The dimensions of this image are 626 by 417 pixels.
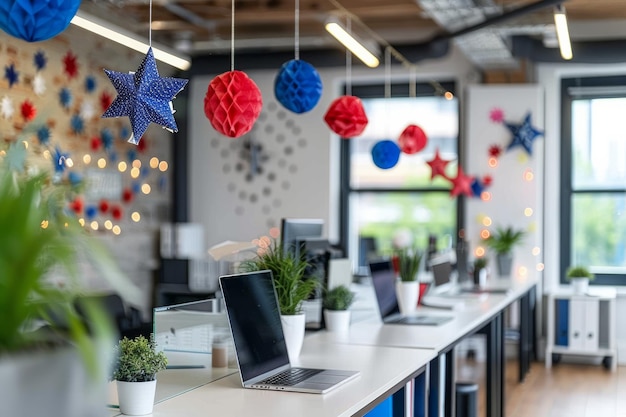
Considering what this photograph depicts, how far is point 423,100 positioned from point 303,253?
5.64m

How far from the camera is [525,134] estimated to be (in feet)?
29.3

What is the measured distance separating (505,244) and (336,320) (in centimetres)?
477

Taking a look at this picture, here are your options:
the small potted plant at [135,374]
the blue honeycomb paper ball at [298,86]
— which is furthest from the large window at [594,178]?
the small potted plant at [135,374]

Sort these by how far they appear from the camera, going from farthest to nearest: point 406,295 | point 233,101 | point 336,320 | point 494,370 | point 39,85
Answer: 1. point 39,85
2. point 494,370
3. point 406,295
4. point 336,320
5. point 233,101

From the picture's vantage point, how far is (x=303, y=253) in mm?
4535

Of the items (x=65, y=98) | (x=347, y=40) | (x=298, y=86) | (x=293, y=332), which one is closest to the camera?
(x=293, y=332)

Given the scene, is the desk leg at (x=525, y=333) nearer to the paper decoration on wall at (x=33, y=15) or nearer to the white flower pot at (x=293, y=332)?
the white flower pot at (x=293, y=332)

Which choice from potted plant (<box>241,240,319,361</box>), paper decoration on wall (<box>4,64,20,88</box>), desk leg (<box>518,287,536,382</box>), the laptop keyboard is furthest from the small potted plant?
desk leg (<box>518,287,536,382</box>)

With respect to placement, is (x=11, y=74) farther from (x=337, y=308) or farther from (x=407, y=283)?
(x=337, y=308)

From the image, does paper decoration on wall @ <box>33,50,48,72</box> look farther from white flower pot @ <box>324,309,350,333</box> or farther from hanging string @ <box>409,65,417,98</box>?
white flower pot @ <box>324,309,350,333</box>

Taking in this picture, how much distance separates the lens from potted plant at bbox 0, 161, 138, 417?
4.14ft

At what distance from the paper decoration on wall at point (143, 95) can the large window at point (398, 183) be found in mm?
5940

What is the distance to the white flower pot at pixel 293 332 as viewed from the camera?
3.44 m

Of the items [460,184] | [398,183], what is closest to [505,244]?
[460,184]
